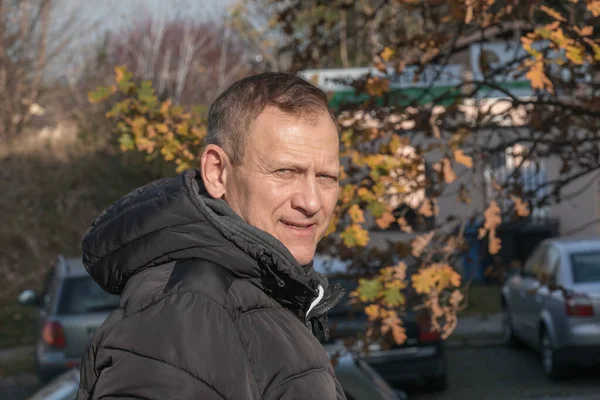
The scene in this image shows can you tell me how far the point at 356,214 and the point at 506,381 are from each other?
6953 millimetres

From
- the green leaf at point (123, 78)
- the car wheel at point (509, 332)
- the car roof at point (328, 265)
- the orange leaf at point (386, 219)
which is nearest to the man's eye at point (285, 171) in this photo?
the car roof at point (328, 265)

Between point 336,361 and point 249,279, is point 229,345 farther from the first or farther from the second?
point 336,361

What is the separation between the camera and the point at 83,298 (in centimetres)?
977

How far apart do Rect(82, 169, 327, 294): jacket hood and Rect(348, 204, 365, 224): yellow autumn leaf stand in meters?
2.87

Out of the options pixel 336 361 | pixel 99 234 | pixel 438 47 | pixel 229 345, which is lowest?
pixel 336 361

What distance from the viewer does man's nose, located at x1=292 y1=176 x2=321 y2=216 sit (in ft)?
6.27

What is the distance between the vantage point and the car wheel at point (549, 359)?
1058 cm

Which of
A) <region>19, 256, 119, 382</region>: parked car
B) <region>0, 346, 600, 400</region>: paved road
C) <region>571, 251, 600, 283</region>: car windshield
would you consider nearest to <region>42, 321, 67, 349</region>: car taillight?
<region>19, 256, 119, 382</region>: parked car

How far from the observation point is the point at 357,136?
507 centimetres

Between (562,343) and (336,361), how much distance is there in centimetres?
602

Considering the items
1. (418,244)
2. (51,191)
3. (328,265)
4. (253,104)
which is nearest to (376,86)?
(418,244)

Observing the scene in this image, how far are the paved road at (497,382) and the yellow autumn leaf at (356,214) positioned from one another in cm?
574

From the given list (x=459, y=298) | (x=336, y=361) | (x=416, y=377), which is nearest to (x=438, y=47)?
(x=459, y=298)

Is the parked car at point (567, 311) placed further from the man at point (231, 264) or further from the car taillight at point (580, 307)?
the man at point (231, 264)
